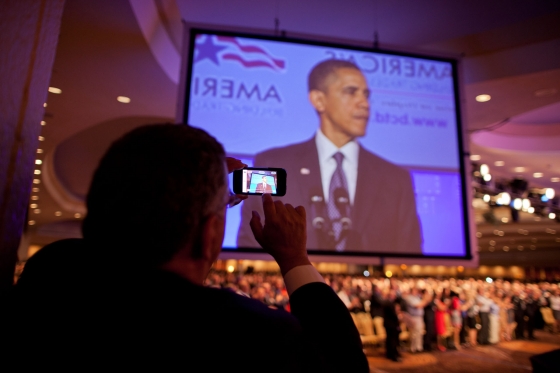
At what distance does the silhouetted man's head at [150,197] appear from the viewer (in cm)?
61

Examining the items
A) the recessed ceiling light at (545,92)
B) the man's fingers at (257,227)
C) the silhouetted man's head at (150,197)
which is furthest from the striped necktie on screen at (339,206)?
the recessed ceiling light at (545,92)

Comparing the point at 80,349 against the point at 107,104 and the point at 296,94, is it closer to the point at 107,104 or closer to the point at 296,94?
the point at 296,94

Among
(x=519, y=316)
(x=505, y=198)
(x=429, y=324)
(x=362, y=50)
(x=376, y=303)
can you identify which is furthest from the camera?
(x=519, y=316)

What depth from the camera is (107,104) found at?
5406mm

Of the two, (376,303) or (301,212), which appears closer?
(301,212)

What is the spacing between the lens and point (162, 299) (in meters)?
0.55

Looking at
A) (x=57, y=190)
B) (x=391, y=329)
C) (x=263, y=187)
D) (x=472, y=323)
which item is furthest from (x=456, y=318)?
(x=57, y=190)

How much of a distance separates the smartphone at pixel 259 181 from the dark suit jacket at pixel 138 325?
1.28ft

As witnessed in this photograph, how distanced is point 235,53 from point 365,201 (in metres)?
1.35

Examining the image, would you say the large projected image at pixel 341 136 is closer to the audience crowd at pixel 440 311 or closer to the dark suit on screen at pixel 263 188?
the dark suit on screen at pixel 263 188

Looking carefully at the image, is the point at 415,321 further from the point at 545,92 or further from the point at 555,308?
the point at 555,308

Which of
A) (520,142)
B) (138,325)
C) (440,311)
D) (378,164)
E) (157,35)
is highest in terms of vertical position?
(520,142)

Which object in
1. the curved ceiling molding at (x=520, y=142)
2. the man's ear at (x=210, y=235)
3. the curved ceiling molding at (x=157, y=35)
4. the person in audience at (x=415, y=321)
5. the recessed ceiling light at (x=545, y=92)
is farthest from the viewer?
the person in audience at (x=415, y=321)

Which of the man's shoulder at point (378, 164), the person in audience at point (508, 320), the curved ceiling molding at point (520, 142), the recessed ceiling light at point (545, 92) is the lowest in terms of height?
the person in audience at point (508, 320)
